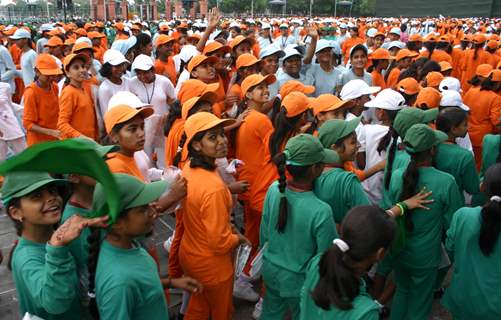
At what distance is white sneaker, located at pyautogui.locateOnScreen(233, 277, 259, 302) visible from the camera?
4004mm

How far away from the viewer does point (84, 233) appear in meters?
2.39

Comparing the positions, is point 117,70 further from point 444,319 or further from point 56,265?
point 444,319

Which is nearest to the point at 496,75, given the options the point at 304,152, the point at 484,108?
the point at 484,108

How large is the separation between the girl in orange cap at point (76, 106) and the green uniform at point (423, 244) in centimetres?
337

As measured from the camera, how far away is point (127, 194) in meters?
2.05

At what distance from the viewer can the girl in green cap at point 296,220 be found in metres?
2.70

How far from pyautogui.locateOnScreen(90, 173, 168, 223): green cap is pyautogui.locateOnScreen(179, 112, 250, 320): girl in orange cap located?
74 cm

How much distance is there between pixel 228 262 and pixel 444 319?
207 centimetres

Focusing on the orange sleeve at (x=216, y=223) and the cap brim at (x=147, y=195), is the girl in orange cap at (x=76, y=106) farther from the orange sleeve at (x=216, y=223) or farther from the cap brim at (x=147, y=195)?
the cap brim at (x=147, y=195)

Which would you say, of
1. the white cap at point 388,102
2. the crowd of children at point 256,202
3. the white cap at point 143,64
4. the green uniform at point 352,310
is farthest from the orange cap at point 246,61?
the green uniform at point 352,310

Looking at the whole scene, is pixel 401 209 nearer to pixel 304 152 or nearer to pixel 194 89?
pixel 304 152

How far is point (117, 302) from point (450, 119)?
304 centimetres

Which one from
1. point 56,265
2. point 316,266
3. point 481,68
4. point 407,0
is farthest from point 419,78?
point 407,0

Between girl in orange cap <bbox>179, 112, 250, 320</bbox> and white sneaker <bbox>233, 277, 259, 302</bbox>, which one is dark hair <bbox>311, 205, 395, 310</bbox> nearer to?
girl in orange cap <bbox>179, 112, 250, 320</bbox>
